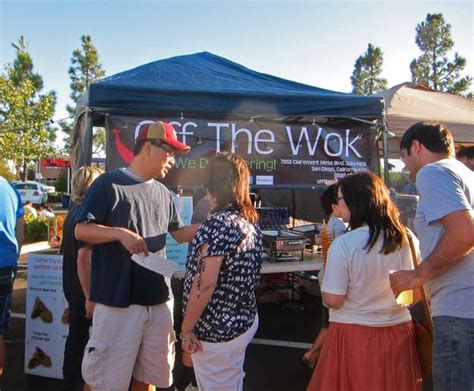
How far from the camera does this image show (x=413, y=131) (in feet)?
6.59

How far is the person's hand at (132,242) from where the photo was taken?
1992 mm

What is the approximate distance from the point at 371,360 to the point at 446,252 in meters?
0.58

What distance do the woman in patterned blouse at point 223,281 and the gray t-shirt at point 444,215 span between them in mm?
759

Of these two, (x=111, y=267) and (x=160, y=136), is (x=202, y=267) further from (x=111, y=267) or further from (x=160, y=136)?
(x=160, y=136)

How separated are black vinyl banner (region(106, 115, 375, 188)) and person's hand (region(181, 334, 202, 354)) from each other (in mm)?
2508

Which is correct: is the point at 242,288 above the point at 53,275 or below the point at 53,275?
above

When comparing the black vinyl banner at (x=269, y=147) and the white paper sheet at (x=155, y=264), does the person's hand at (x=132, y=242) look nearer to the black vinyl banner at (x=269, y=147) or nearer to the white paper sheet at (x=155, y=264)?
the white paper sheet at (x=155, y=264)

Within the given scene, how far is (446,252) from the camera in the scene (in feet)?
5.70

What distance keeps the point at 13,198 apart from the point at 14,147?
15041 mm

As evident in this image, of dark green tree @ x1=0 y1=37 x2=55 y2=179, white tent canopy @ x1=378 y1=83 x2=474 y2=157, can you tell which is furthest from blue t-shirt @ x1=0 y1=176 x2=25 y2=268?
dark green tree @ x1=0 y1=37 x2=55 y2=179

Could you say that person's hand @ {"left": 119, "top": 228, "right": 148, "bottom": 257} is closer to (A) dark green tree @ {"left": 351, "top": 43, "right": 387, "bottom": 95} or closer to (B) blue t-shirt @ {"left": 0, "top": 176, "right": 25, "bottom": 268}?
(B) blue t-shirt @ {"left": 0, "top": 176, "right": 25, "bottom": 268}

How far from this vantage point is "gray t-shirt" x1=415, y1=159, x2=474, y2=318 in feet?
5.79

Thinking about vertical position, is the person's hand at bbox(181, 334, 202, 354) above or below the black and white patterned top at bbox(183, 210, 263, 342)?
below

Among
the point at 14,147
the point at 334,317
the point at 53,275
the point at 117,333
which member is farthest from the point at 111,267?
the point at 14,147
